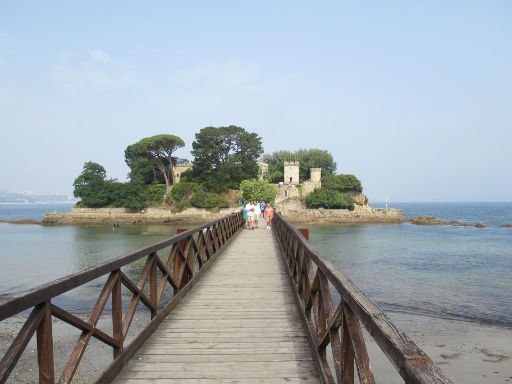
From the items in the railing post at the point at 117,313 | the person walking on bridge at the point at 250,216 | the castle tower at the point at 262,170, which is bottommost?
the railing post at the point at 117,313

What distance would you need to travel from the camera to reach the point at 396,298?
620 inches

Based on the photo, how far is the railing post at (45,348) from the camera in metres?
2.86

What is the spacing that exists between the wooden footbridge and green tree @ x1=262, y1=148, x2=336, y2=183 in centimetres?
7673

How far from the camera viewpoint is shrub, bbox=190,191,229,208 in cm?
6681

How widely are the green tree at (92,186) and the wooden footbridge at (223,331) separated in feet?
218

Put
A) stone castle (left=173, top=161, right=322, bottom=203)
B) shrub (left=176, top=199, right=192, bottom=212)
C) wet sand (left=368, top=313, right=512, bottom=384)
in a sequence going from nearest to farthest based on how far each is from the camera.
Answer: wet sand (left=368, top=313, right=512, bottom=384) < shrub (left=176, top=199, right=192, bottom=212) < stone castle (left=173, top=161, right=322, bottom=203)

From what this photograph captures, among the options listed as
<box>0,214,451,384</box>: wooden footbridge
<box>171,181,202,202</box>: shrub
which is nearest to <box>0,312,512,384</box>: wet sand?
<box>0,214,451,384</box>: wooden footbridge

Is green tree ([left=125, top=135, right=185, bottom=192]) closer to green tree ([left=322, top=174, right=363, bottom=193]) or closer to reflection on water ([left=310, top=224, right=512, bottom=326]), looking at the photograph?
green tree ([left=322, top=174, right=363, bottom=193])

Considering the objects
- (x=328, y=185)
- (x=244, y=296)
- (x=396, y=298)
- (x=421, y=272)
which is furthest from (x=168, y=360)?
(x=328, y=185)

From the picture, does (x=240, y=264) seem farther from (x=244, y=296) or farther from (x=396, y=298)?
(x=396, y=298)

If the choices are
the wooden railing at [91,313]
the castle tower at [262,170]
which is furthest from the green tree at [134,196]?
the wooden railing at [91,313]

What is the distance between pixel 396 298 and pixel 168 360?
13.0 meters

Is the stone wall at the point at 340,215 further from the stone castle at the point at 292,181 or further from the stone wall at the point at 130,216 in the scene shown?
the stone wall at the point at 130,216

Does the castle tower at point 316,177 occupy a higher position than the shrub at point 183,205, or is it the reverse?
the castle tower at point 316,177
